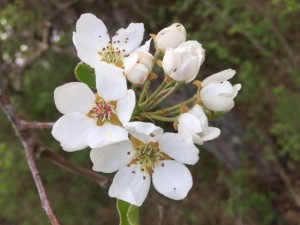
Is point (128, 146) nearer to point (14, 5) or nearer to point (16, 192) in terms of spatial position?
point (14, 5)

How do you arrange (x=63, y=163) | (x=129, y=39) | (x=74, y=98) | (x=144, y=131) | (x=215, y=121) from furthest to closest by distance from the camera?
(x=215, y=121) → (x=63, y=163) → (x=129, y=39) → (x=74, y=98) → (x=144, y=131)

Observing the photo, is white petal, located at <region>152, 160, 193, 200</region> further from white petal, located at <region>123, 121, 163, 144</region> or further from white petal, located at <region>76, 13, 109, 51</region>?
white petal, located at <region>76, 13, 109, 51</region>

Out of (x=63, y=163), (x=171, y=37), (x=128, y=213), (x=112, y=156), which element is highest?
(x=171, y=37)

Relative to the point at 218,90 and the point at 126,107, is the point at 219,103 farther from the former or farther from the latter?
the point at 126,107

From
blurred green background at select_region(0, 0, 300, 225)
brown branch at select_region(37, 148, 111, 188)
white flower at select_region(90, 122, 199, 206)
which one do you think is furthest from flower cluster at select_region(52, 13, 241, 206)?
blurred green background at select_region(0, 0, 300, 225)

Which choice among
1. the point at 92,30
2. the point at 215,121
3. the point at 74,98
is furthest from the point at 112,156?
the point at 215,121

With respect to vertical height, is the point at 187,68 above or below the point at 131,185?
above

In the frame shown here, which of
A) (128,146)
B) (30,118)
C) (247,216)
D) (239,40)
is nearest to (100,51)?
(128,146)
